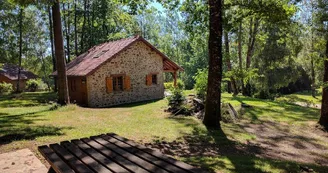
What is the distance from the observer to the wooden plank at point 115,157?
2837 mm

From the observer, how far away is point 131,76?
18750mm

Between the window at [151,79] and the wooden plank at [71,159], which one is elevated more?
the window at [151,79]

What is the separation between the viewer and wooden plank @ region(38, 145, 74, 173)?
9.76ft

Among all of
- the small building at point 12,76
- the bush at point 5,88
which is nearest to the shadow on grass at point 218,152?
the bush at point 5,88

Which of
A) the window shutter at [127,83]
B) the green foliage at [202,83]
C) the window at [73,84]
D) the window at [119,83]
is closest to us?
the green foliage at [202,83]

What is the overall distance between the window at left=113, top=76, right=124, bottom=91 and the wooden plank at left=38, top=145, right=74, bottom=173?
14204 millimetres

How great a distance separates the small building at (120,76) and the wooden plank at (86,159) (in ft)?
40.6

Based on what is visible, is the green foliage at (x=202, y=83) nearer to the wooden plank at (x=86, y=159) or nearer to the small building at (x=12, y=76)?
the wooden plank at (x=86, y=159)

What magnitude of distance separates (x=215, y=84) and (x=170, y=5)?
3.33 metres

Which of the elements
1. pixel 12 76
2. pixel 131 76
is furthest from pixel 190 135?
pixel 12 76

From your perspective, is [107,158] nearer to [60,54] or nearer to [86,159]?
[86,159]

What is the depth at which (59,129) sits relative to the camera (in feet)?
28.5

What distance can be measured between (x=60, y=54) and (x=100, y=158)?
12.4m

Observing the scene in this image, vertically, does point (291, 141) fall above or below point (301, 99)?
above
